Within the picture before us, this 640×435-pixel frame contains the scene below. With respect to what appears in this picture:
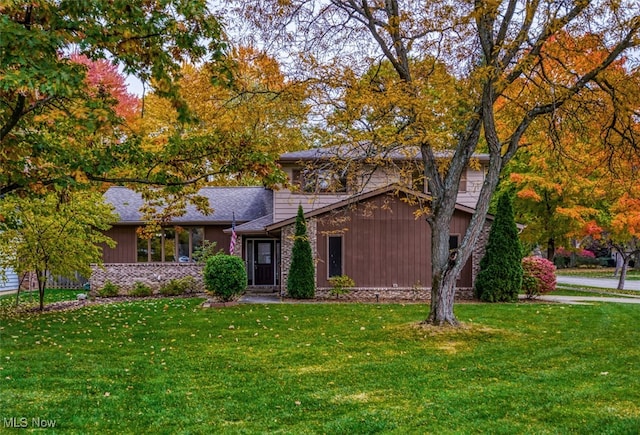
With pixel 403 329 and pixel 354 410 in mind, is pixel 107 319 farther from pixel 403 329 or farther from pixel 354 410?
pixel 354 410

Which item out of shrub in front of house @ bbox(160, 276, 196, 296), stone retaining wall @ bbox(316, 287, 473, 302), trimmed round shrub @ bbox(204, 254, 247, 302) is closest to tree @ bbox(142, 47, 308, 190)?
trimmed round shrub @ bbox(204, 254, 247, 302)

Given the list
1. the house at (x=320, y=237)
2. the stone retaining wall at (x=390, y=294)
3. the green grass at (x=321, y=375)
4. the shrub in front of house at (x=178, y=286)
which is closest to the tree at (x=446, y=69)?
the green grass at (x=321, y=375)

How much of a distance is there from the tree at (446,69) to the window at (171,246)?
11631mm

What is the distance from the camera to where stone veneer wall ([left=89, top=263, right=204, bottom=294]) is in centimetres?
1886

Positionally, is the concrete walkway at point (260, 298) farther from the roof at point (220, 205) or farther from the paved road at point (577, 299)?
the paved road at point (577, 299)

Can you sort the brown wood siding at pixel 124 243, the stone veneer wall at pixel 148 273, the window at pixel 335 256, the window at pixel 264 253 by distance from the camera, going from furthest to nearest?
the window at pixel 264 253 → the brown wood siding at pixel 124 243 → the stone veneer wall at pixel 148 273 → the window at pixel 335 256

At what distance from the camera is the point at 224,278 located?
1416 cm

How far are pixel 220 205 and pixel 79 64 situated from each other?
15.5 meters

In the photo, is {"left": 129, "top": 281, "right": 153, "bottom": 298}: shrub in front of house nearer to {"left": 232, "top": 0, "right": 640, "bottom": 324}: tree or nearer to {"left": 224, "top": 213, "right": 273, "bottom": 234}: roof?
{"left": 224, "top": 213, "right": 273, "bottom": 234}: roof

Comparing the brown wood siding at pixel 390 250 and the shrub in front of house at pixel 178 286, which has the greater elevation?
the brown wood siding at pixel 390 250

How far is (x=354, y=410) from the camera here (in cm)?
504

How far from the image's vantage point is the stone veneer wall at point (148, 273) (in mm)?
18859

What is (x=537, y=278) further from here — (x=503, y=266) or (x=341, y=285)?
(x=341, y=285)

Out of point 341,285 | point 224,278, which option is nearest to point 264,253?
point 341,285
